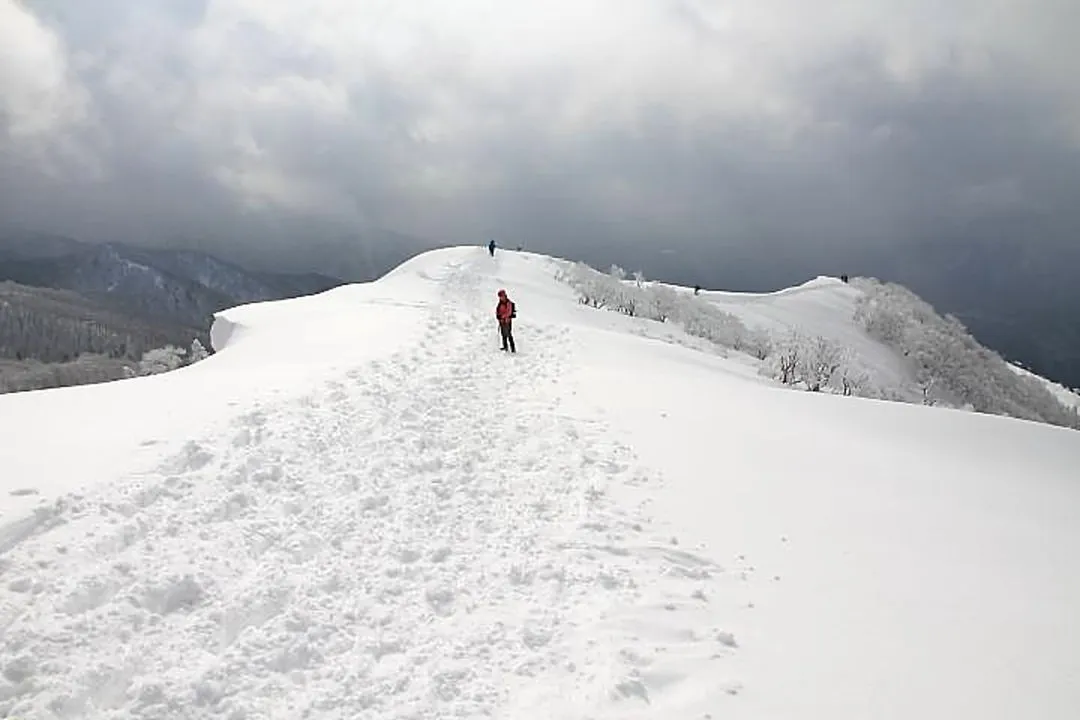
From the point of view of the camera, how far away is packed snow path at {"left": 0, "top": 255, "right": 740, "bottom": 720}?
4.48 meters

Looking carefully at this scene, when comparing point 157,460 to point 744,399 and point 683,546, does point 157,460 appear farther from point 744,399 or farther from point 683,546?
point 744,399

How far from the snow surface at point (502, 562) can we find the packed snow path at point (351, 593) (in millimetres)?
27

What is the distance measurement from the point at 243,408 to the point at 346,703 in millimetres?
7013

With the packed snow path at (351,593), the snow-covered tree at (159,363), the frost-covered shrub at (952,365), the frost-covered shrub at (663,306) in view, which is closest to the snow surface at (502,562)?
the packed snow path at (351,593)

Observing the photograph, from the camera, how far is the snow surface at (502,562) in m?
4.64

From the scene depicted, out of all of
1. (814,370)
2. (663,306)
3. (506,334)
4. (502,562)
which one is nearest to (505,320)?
(506,334)

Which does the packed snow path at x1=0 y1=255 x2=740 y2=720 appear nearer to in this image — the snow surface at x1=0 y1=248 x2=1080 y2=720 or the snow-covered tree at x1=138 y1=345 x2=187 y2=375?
the snow surface at x1=0 y1=248 x2=1080 y2=720

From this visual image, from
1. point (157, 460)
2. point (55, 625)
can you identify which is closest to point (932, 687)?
point (55, 625)

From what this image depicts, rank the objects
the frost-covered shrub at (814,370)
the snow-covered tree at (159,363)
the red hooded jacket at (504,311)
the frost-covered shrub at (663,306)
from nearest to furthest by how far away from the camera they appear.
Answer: the red hooded jacket at (504,311)
the frost-covered shrub at (814,370)
the frost-covered shrub at (663,306)
the snow-covered tree at (159,363)

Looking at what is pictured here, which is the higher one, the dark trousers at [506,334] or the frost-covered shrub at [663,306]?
the frost-covered shrub at [663,306]

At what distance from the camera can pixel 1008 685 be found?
4996mm

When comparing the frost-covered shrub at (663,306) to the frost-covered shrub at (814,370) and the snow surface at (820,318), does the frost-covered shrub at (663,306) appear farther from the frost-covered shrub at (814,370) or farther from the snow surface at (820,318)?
the snow surface at (820,318)

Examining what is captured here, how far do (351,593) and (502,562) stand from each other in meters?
1.54

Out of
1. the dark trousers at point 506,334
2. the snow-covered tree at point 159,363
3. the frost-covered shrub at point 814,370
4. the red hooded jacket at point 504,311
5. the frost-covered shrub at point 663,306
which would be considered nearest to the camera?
the dark trousers at point 506,334
